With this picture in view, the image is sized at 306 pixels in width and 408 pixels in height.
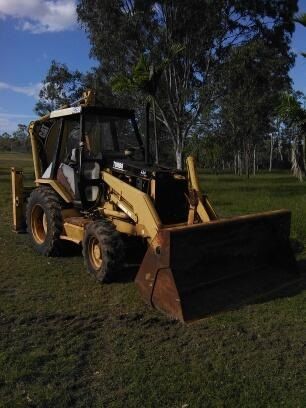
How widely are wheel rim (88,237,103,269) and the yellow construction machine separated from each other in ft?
0.05

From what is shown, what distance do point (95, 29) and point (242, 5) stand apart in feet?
27.6

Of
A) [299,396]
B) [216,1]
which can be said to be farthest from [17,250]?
[216,1]

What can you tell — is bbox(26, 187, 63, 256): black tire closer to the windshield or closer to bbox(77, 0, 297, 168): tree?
the windshield

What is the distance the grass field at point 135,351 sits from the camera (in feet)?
13.3

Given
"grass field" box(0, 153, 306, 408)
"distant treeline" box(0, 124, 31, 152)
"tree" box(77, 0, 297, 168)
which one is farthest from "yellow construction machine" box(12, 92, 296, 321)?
"distant treeline" box(0, 124, 31, 152)

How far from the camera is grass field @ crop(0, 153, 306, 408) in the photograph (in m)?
4.05

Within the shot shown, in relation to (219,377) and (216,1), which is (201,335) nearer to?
(219,377)

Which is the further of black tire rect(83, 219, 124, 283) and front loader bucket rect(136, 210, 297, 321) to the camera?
black tire rect(83, 219, 124, 283)

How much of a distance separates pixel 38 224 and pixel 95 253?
94.5 inches

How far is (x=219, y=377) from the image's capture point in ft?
14.2

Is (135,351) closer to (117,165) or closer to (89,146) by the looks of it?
(117,165)

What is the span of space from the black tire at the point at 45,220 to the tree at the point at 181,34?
2010cm

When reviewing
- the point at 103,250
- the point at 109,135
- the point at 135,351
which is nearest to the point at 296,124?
the point at 109,135

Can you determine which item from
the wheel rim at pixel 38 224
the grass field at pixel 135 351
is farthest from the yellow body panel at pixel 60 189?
the grass field at pixel 135 351
